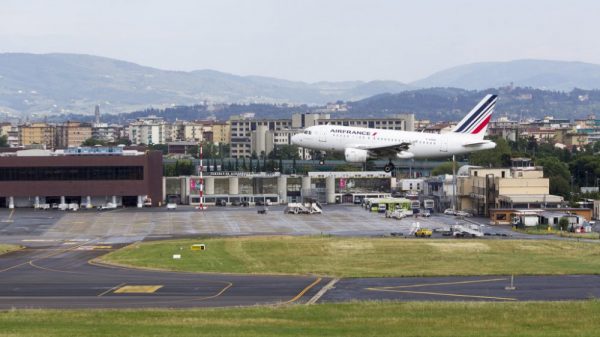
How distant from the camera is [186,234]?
115m

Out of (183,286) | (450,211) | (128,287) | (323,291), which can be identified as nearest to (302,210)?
(450,211)

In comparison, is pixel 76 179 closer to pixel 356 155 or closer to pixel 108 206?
pixel 108 206

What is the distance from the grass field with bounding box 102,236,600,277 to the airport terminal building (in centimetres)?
6434

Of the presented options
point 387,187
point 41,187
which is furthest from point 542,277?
point 387,187

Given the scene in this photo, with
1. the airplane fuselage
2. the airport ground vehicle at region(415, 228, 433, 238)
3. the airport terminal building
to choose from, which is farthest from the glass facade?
the airport ground vehicle at region(415, 228, 433, 238)

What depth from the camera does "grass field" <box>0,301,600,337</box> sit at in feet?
164

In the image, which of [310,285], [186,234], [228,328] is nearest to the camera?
[228,328]

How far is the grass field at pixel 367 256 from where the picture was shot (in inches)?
3068

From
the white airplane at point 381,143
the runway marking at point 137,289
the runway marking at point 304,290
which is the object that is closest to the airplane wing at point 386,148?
the white airplane at point 381,143

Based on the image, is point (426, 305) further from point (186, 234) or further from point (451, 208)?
point (451, 208)

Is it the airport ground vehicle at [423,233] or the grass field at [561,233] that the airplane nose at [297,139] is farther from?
the grass field at [561,233]

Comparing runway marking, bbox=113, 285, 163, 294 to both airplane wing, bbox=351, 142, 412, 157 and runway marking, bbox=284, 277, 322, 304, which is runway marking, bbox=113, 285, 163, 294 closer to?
runway marking, bbox=284, 277, 322, 304

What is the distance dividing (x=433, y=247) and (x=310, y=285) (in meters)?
27.3

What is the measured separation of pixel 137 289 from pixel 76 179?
101859mm
